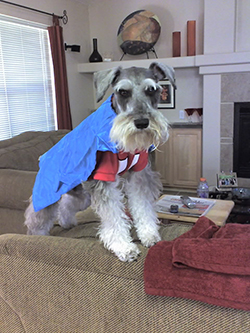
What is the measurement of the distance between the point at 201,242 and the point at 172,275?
0.13 meters

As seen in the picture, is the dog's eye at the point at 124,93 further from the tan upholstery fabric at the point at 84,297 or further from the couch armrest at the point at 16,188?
the couch armrest at the point at 16,188

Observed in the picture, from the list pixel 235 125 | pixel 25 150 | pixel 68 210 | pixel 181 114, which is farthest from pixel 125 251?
pixel 181 114

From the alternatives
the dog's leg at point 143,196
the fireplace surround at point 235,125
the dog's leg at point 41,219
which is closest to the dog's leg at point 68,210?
the dog's leg at point 41,219

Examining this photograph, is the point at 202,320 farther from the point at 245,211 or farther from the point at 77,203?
the point at 245,211

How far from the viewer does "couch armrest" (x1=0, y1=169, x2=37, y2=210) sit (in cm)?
230

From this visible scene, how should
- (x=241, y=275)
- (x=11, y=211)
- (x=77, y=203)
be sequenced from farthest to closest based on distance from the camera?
(x=11, y=211), (x=77, y=203), (x=241, y=275)

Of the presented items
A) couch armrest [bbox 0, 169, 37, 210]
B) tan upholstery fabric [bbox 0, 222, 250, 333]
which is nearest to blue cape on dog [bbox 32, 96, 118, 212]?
tan upholstery fabric [bbox 0, 222, 250, 333]

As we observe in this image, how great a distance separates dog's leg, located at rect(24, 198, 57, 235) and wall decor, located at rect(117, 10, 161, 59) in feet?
12.5

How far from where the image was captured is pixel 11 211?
8.33ft

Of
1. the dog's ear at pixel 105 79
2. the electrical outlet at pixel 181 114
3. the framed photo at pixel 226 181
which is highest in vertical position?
the dog's ear at pixel 105 79

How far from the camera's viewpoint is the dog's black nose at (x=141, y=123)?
114 cm

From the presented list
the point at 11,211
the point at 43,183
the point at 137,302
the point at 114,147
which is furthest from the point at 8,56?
the point at 137,302

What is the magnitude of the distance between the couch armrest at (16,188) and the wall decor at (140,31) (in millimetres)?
3225

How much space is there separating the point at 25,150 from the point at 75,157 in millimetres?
1858
